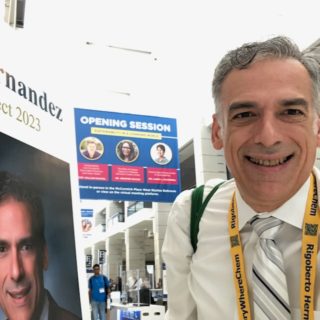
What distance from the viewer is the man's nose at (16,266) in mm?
1356

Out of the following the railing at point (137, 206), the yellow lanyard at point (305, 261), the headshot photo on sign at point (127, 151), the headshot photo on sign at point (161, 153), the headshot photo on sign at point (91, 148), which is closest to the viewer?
the yellow lanyard at point (305, 261)

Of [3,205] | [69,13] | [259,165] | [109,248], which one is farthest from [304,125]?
[109,248]

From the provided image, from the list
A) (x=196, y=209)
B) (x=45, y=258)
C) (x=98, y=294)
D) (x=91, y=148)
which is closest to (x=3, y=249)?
(x=45, y=258)

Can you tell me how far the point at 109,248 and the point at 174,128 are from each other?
679 inches

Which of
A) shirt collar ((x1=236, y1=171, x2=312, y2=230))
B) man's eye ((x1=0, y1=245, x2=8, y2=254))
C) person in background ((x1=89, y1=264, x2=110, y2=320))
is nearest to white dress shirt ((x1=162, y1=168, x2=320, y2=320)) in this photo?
shirt collar ((x1=236, y1=171, x2=312, y2=230))

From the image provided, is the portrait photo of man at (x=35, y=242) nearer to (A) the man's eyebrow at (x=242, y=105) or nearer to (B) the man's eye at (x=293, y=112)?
(A) the man's eyebrow at (x=242, y=105)

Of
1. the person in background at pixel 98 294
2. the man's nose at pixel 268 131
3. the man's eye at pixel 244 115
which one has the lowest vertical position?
the person in background at pixel 98 294

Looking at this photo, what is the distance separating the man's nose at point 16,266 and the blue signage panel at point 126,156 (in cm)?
588

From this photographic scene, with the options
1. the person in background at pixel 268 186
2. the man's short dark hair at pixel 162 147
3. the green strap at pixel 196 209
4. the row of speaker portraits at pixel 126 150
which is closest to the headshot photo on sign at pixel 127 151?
the row of speaker portraits at pixel 126 150

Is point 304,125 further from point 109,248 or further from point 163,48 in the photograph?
point 109,248

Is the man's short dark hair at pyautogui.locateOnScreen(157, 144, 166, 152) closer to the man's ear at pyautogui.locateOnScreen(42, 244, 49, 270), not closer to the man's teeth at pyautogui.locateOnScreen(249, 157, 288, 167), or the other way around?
the man's ear at pyautogui.locateOnScreen(42, 244, 49, 270)

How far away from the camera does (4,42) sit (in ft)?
4.72

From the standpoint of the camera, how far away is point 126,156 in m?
7.67

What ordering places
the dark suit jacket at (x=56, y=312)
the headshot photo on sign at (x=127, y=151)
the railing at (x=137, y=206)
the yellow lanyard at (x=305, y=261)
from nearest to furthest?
the yellow lanyard at (x=305, y=261) → the dark suit jacket at (x=56, y=312) → the headshot photo on sign at (x=127, y=151) → the railing at (x=137, y=206)
